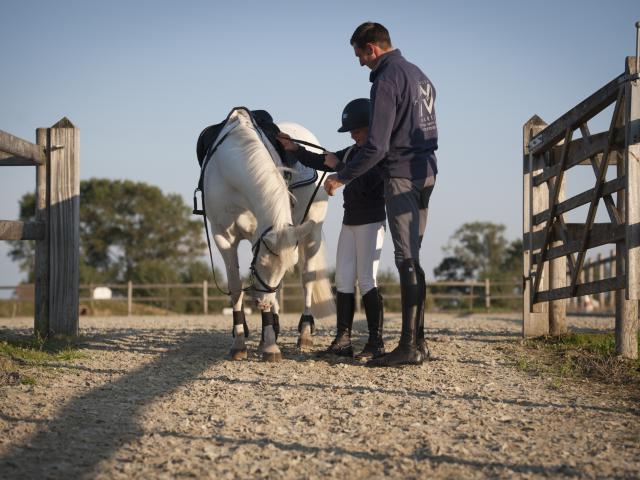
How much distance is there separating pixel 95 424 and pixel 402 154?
2.68 meters

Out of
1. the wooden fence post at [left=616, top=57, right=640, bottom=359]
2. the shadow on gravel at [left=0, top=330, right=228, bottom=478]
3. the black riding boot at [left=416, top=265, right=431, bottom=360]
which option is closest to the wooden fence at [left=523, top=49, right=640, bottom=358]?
the wooden fence post at [left=616, top=57, right=640, bottom=359]

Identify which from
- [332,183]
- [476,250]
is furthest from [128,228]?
[332,183]

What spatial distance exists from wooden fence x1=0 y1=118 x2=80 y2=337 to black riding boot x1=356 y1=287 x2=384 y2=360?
2946 mm

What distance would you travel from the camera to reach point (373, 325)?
552cm

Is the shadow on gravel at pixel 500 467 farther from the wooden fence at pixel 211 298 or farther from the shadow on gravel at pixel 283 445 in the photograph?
the wooden fence at pixel 211 298

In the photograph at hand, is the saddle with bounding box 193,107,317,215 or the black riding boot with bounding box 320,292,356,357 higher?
the saddle with bounding box 193,107,317,215

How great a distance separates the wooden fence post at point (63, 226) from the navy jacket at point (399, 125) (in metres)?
3.18

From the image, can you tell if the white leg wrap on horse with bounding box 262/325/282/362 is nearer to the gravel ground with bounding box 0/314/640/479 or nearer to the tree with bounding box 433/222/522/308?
the gravel ground with bounding box 0/314/640/479

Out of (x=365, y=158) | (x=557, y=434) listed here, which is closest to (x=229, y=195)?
(x=365, y=158)

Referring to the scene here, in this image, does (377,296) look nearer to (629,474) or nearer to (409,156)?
(409,156)

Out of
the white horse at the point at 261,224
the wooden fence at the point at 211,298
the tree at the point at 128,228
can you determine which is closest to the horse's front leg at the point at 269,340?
the white horse at the point at 261,224

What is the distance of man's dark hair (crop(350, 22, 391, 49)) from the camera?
5070 millimetres

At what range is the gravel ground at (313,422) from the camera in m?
2.60

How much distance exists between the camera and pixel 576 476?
245 centimetres
